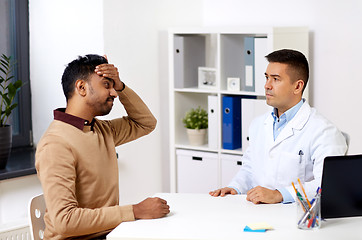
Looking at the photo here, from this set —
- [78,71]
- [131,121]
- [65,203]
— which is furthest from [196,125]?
[65,203]

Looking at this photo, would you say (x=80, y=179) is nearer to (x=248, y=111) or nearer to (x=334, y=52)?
(x=248, y=111)

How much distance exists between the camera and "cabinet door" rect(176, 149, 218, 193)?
405cm

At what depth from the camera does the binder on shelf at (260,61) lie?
3699 mm

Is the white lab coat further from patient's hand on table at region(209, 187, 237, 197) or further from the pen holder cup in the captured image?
the pen holder cup

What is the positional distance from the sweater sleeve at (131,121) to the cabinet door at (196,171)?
1337 millimetres

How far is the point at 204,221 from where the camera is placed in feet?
7.14

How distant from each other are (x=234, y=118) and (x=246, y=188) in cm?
124

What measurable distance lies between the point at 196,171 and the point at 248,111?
59 centimetres

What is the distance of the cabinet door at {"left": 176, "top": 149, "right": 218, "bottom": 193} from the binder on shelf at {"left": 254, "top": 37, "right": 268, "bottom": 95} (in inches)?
22.2

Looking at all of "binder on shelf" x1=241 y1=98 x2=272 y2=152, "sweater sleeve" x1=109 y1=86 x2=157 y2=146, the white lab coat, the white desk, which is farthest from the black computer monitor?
"binder on shelf" x1=241 y1=98 x2=272 y2=152

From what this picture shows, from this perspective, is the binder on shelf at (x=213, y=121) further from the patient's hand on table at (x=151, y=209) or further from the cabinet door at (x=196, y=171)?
the patient's hand on table at (x=151, y=209)

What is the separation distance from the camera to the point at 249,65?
380cm

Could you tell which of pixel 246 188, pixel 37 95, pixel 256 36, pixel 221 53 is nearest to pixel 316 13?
pixel 256 36

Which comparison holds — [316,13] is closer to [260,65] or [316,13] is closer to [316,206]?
[260,65]
